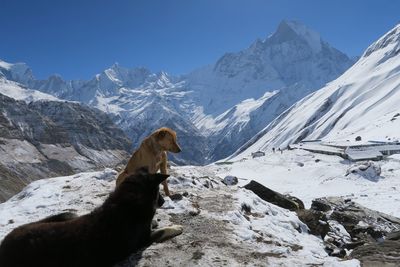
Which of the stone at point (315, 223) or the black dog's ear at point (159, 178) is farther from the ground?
the black dog's ear at point (159, 178)

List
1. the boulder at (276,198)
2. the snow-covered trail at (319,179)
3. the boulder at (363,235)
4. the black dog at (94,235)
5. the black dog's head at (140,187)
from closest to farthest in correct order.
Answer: the black dog at (94,235)
the black dog's head at (140,187)
the boulder at (363,235)
the boulder at (276,198)
the snow-covered trail at (319,179)

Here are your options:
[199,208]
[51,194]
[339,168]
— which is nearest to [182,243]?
[199,208]

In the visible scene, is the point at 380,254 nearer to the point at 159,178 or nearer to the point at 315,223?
the point at 315,223

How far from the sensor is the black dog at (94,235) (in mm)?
8305

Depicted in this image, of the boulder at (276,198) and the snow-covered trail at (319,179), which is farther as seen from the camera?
the snow-covered trail at (319,179)

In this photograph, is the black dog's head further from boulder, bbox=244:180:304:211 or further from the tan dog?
boulder, bbox=244:180:304:211

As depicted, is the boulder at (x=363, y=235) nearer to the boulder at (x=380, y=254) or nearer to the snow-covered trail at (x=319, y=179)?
the boulder at (x=380, y=254)

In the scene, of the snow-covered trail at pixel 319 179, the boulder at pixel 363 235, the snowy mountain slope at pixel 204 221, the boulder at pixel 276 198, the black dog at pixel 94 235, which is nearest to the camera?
the black dog at pixel 94 235

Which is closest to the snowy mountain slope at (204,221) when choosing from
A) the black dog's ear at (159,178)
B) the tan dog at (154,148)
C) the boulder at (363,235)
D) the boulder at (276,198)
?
the boulder at (363,235)

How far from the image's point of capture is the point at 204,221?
1234 cm

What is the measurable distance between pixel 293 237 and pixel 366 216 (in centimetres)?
1017

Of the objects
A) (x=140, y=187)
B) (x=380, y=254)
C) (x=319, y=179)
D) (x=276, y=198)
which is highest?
Result: (x=140, y=187)

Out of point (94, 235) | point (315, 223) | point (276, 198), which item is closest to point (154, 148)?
point (94, 235)

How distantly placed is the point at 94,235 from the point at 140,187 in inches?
46.0
